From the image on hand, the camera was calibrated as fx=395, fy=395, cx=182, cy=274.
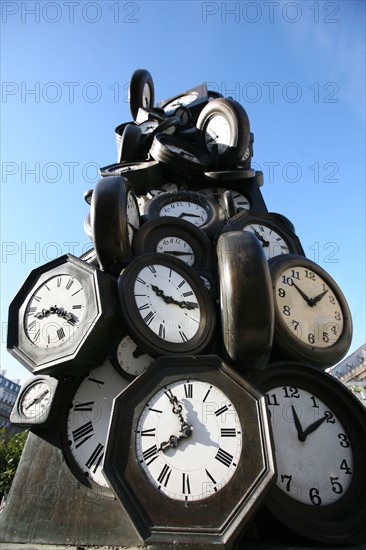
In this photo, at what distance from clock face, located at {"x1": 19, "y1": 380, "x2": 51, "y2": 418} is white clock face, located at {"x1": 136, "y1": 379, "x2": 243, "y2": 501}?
165 centimetres

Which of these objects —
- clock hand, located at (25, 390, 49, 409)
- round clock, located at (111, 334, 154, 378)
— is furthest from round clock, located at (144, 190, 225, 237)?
clock hand, located at (25, 390, 49, 409)

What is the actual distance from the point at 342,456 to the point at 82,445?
115 inches

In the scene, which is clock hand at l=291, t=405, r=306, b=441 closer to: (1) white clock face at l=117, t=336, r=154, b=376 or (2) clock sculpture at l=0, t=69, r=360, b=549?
(2) clock sculpture at l=0, t=69, r=360, b=549

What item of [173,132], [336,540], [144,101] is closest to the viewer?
[336,540]

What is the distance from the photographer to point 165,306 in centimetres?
483

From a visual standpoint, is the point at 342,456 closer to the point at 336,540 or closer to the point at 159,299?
the point at 336,540

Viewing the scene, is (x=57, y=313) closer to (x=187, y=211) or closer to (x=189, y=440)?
(x=189, y=440)

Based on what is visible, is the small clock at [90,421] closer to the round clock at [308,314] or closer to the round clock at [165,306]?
the round clock at [165,306]

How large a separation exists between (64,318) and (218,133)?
684 cm

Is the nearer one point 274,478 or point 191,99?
point 274,478

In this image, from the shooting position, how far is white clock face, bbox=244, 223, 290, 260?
7059 mm

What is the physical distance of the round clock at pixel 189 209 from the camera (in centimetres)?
730

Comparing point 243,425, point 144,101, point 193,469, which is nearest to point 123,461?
point 193,469

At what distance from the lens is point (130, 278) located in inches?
188
